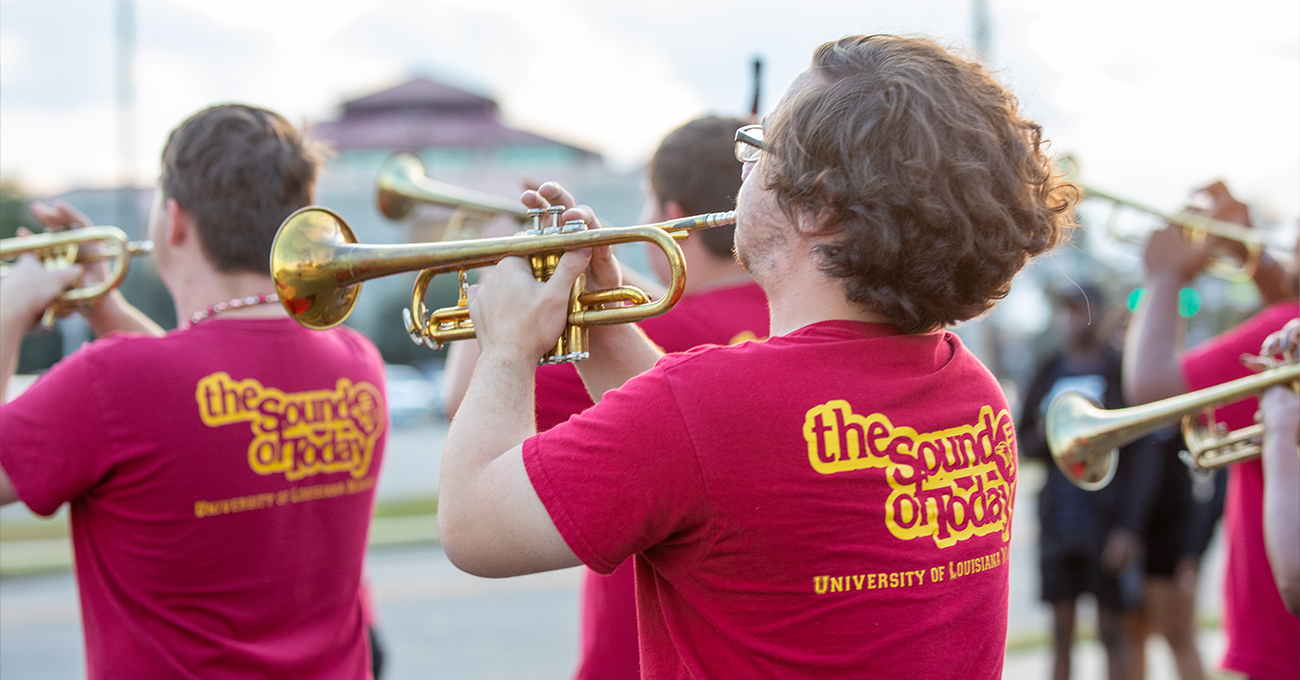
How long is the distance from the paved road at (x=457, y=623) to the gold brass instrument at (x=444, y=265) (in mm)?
4436

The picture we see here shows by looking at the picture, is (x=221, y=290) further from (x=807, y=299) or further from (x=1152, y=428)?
(x=1152, y=428)

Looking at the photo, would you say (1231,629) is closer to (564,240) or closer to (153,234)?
(564,240)

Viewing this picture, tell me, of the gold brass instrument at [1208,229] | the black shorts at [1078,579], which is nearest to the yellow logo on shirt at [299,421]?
the gold brass instrument at [1208,229]

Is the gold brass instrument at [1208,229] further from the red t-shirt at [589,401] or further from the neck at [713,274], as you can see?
the red t-shirt at [589,401]

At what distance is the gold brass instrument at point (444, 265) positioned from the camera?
158 centimetres

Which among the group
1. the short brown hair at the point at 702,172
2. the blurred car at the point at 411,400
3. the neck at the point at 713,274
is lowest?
the blurred car at the point at 411,400

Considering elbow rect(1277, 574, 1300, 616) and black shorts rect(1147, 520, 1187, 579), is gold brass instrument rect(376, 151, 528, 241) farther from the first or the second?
black shorts rect(1147, 520, 1187, 579)

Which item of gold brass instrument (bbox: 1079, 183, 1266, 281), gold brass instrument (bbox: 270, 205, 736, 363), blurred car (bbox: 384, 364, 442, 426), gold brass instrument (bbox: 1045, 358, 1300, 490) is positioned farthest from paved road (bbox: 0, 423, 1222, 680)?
blurred car (bbox: 384, 364, 442, 426)

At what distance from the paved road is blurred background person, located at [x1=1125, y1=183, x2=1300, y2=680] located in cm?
232

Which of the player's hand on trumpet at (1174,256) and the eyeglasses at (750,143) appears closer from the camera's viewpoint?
the eyeglasses at (750,143)

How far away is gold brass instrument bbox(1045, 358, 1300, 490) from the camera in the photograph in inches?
99.7

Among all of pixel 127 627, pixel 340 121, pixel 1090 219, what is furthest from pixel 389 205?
pixel 340 121

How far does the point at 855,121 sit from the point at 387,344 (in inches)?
1461

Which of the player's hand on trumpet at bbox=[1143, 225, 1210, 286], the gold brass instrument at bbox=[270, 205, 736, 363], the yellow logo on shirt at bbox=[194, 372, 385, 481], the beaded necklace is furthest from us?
the player's hand on trumpet at bbox=[1143, 225, 1210, 286]
